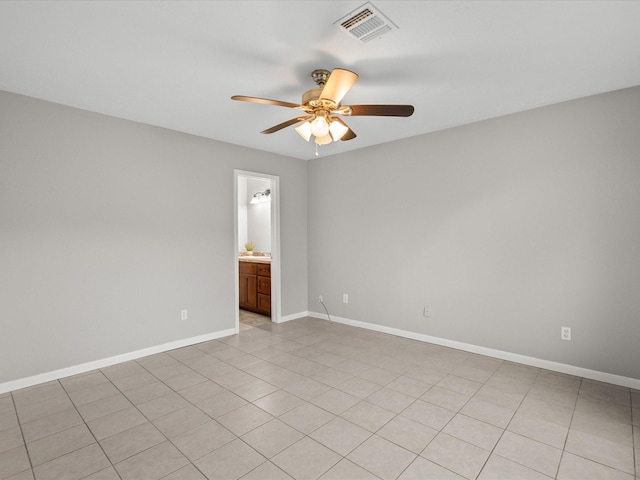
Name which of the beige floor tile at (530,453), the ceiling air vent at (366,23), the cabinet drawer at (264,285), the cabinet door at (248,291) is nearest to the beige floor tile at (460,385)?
the beige floor tile at (530,453)

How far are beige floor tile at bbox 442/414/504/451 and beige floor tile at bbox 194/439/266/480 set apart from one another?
1223 millimetres

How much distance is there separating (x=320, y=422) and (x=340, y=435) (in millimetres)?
192

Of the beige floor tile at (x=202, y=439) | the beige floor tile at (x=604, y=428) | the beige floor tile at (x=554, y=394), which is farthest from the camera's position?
the beige floor tile at (x=554, y=394)

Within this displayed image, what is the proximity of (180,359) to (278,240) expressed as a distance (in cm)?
202

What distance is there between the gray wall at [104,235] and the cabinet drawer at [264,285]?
89 centimetres

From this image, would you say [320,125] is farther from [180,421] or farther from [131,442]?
[131,442]

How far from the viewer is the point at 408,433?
81.9 inches

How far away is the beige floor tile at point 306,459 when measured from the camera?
1.74m

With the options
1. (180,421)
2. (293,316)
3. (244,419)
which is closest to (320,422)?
(244,419)

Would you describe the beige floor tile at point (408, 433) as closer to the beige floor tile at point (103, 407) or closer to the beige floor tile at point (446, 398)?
the beige floor tile at point (446, 398)

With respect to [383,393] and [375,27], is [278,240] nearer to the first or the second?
[383,393]

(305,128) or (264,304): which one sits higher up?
(305,128)

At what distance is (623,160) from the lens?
268cm

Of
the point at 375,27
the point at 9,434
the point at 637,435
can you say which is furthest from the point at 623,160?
the point at 9,434
